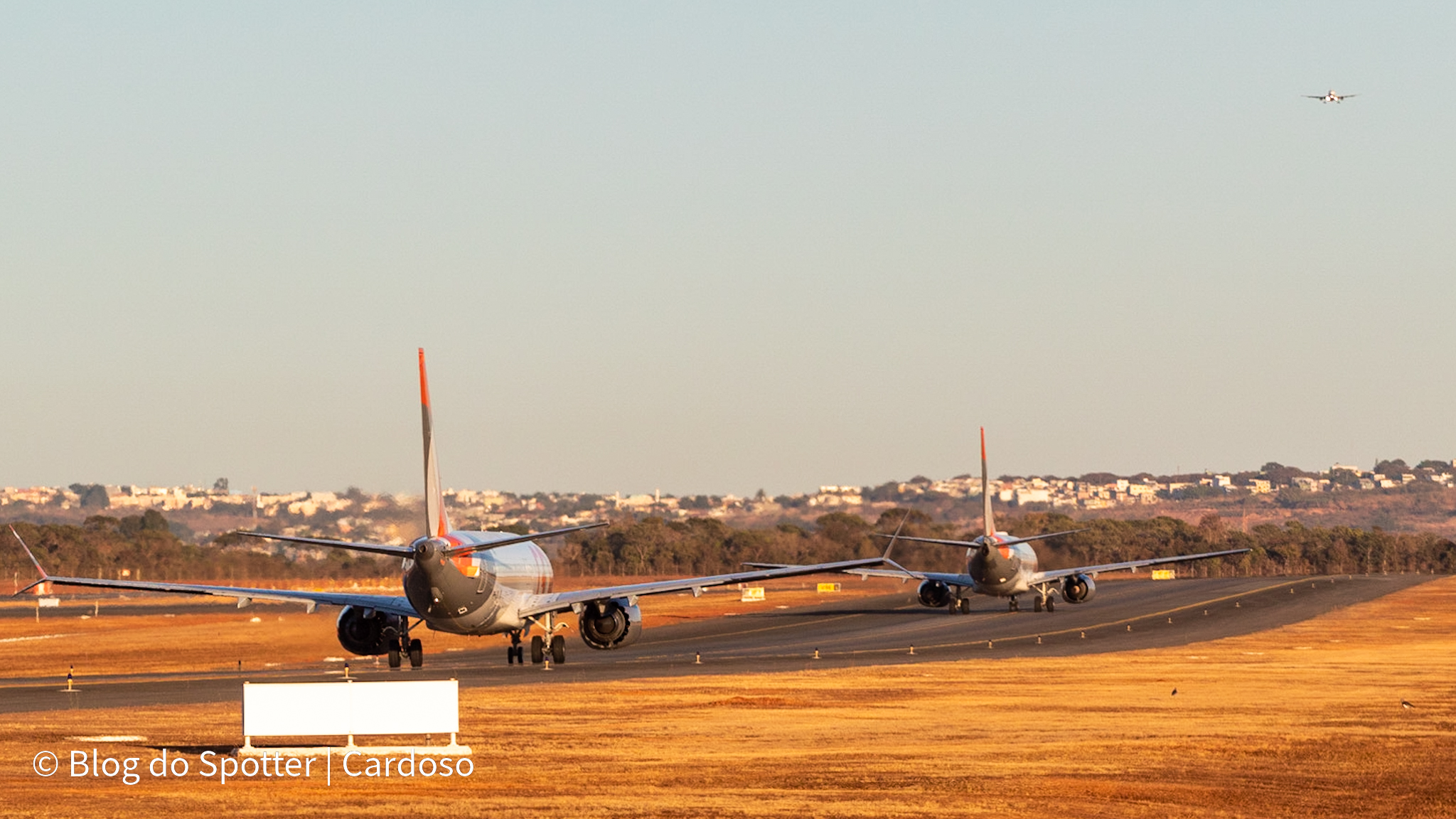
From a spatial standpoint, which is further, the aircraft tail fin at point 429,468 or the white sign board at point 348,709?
the aircraft tail fin at point 429,468

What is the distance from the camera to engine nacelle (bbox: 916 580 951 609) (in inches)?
4429

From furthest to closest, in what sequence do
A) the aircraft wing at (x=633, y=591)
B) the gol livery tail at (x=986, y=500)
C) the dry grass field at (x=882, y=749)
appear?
1. the gol livery tail at (x=986, y=500)
2. the aircraft wing at (x=633, y=591)
3. the dry grass field at (x=882, y=749)

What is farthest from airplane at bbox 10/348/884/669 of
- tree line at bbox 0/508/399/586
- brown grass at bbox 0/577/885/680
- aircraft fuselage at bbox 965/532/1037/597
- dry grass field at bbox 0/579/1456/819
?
tree line at bbox 0/508/399/586

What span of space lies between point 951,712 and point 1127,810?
1868 centimetres

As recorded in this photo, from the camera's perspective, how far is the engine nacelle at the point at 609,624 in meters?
58.7

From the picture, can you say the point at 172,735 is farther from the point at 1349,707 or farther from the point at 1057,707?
the point at 1349,707

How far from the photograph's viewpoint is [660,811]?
28.5m

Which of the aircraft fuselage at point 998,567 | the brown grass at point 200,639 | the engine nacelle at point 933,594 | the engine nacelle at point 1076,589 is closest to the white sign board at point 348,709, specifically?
the brown grass at point 200,639

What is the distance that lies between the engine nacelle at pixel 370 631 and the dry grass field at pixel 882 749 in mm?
5236

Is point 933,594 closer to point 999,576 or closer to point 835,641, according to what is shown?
point 999,576

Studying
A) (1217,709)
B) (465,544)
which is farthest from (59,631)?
(1217,709)

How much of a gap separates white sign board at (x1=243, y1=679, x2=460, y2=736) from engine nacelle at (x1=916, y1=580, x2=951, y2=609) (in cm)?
7984

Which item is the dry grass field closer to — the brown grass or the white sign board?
the white sign board

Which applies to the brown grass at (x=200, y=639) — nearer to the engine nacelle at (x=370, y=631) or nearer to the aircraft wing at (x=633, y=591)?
the engine nacelle at (x=370, y=631)
